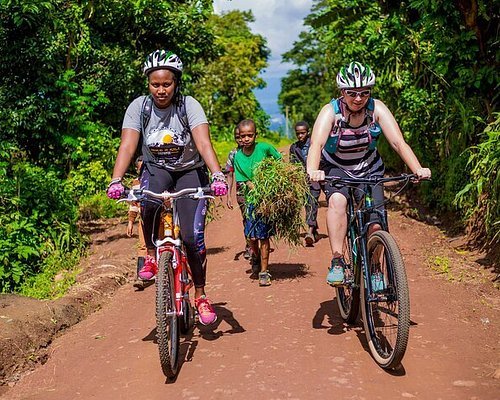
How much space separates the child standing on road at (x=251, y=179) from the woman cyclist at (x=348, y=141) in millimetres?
2249

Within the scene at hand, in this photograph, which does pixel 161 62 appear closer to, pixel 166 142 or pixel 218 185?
pixel 166 142

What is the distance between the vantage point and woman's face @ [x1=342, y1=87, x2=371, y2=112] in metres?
5.27

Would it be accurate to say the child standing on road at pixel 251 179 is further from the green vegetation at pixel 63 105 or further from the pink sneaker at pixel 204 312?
the green vegetation at pixel 63 105

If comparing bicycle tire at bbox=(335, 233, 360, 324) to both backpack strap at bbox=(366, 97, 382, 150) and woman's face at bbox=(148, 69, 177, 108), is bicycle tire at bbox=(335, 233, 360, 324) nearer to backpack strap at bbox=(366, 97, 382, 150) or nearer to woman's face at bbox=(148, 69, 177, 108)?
backpack strap at bbox=(366, 97, 382, 150)

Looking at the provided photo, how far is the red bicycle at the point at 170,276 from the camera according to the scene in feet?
15.1

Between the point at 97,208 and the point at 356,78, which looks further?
the point at 97,208

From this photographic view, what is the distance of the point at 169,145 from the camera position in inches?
210

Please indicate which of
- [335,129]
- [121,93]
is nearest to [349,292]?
[335,129]

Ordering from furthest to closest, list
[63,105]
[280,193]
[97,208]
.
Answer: [97,208] → [63,105] → [280,193]

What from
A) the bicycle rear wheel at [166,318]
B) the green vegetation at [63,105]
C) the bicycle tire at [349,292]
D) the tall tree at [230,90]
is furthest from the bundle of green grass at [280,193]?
the tall tree at [230,90]

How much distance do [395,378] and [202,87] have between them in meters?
30.4

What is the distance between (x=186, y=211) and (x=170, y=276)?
0.58 meters

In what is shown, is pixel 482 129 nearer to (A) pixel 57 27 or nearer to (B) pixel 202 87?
(A) pixel 57 27

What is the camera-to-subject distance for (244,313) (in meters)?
6.57
